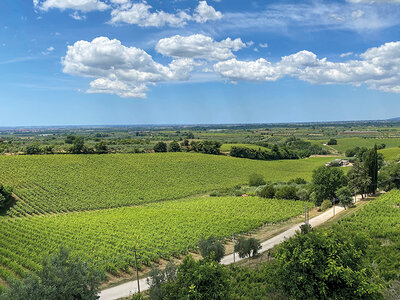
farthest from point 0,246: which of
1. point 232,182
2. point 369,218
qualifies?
point 232,182

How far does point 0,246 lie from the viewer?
103 feet

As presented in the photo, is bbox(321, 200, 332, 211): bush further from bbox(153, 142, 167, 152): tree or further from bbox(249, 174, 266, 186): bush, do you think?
bbox(153, 142, 167, 152): tree

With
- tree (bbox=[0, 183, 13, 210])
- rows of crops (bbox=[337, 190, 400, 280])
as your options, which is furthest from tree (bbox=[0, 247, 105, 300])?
tree (bbox=[0, 183, 13, 210])

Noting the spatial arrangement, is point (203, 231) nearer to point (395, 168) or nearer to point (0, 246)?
point (0, 246)

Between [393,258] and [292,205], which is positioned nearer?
[393,258]

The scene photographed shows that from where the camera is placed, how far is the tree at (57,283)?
13484 millimetres

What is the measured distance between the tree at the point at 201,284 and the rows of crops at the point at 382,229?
44.4 ft

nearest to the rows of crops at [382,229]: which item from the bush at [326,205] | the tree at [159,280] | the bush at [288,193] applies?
the bush at [326,205]

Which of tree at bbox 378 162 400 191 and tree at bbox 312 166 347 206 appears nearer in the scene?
tree at bbox 312 166 347 206

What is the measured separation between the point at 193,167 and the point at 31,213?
171 feet

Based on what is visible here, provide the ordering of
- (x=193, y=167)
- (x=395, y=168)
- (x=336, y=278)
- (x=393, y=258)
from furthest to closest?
(x=193, y=167) < (x=395, y=168) < (x=393, y=258) < (x=336, y=278)

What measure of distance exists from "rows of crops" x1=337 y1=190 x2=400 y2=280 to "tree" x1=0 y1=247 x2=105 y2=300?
1976cm

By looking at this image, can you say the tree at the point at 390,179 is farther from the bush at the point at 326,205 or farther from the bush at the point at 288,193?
the bush at the point at 288,193

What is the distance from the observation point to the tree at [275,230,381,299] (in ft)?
44.5
